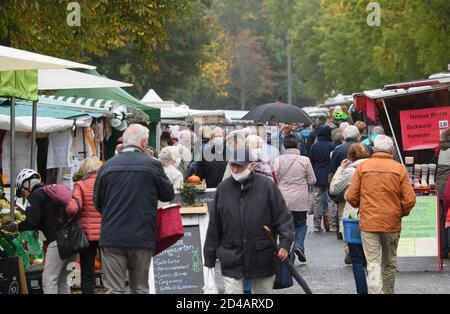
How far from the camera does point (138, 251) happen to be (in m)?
9.73

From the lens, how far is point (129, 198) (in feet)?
31.8

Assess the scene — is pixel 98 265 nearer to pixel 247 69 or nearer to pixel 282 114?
pixel 282 114

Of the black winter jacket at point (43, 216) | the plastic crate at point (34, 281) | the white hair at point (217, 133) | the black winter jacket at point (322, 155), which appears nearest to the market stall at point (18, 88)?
the plastic crate at point (34, 281)

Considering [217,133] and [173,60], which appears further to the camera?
[173,60]

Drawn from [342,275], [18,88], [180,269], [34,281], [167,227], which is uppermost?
[18,88]

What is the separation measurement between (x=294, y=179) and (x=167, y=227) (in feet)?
17.0

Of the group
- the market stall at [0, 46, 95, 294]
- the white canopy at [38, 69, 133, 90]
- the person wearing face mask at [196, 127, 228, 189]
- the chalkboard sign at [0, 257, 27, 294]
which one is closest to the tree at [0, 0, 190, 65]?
the white canopy at [38, 69, 133, 90]

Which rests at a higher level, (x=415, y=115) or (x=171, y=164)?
(x=415, y=115)

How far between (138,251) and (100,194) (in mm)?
598

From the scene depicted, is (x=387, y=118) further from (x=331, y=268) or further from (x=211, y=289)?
(x=211, y=289)

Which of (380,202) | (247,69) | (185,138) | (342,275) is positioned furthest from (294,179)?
(247,69)

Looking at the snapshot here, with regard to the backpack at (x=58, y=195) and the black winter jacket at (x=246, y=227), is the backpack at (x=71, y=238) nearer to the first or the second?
the backpack at (x=58, y=195)

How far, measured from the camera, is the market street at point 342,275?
13133mm
